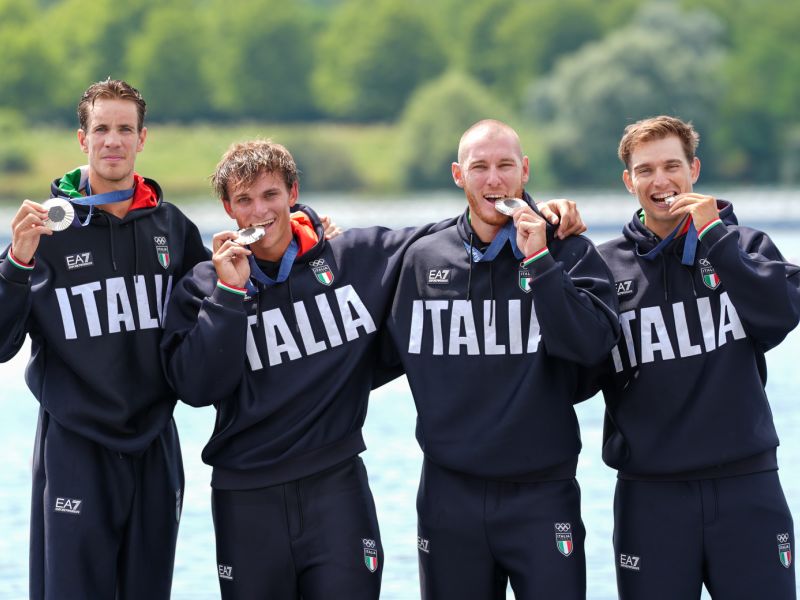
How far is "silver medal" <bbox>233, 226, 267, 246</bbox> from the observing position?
4.25 m

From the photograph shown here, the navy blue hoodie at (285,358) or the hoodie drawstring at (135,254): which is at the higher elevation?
the hoodie drawstring at (135,254)

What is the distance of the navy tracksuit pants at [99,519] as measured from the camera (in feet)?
14.5

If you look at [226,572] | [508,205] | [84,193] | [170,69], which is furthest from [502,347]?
[170,69]

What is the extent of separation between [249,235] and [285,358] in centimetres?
42

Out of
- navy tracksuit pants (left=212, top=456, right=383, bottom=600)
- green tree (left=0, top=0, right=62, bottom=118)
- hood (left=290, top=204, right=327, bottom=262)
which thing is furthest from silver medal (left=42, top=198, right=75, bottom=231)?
green tree (left=0, top=0, right=62, bottom=118)

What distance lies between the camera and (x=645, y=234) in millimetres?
4438

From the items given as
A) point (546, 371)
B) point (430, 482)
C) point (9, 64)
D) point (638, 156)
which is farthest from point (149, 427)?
point (9, 64)

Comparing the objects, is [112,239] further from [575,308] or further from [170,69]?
[170,69]

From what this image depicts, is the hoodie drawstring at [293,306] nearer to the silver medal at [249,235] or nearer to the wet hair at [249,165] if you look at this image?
the silver medal at [249,235]

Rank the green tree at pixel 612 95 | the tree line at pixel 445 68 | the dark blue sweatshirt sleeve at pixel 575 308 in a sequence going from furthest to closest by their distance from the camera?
1. the tree line at pixel 445 68
2. the green tree at pixel 612 95
3. the dark blue sweatshirt sleeve at pixel 575 308

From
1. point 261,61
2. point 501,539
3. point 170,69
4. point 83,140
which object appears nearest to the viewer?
point 501,539

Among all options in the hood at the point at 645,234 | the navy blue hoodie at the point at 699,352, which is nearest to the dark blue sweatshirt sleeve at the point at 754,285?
the navy blue hoodie at the point at 699,352

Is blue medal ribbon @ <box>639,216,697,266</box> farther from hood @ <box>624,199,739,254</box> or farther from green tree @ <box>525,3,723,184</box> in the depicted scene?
green tree @ <box>525,3,723,184</box>

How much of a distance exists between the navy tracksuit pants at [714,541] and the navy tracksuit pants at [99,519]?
160 cm
